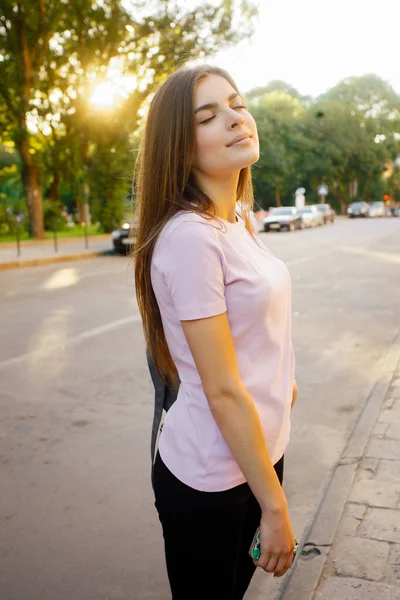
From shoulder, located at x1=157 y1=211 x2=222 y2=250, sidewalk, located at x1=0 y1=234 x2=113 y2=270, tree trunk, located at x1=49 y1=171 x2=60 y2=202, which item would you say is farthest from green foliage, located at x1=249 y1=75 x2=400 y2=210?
shoulder, located at x1=157 y1=211 x2=222 y2=250

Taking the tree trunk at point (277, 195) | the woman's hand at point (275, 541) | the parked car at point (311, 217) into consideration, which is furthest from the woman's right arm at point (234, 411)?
the tree trunk at point (277, 195)

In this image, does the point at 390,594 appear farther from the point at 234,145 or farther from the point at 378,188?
the point at 378,188

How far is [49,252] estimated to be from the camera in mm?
20797

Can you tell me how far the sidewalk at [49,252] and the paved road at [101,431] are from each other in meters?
6.80

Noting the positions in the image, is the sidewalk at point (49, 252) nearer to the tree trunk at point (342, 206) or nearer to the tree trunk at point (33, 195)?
the tree trunk at point (33, 195)

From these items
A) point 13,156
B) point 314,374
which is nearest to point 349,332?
point 314,374

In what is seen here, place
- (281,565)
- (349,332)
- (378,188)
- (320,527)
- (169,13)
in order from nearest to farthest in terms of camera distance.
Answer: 1. (281,565)
2. (320,527)
3. (349,332)
4. (169,13)
5. (378,188)

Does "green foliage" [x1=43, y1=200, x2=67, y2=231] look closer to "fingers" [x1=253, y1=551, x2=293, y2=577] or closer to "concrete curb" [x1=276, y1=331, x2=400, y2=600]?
"concrete curb" [x1=276, y1=331, x2=400, y2=600]

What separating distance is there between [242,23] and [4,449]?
1087 inches

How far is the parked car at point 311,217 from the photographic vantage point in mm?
42034

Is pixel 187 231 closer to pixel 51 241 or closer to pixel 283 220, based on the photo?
pixel 51 241

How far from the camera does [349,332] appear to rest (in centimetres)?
853

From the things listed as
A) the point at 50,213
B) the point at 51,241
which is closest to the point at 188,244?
the point at 51,241

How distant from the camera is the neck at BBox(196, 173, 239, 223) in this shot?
174 centimetres
